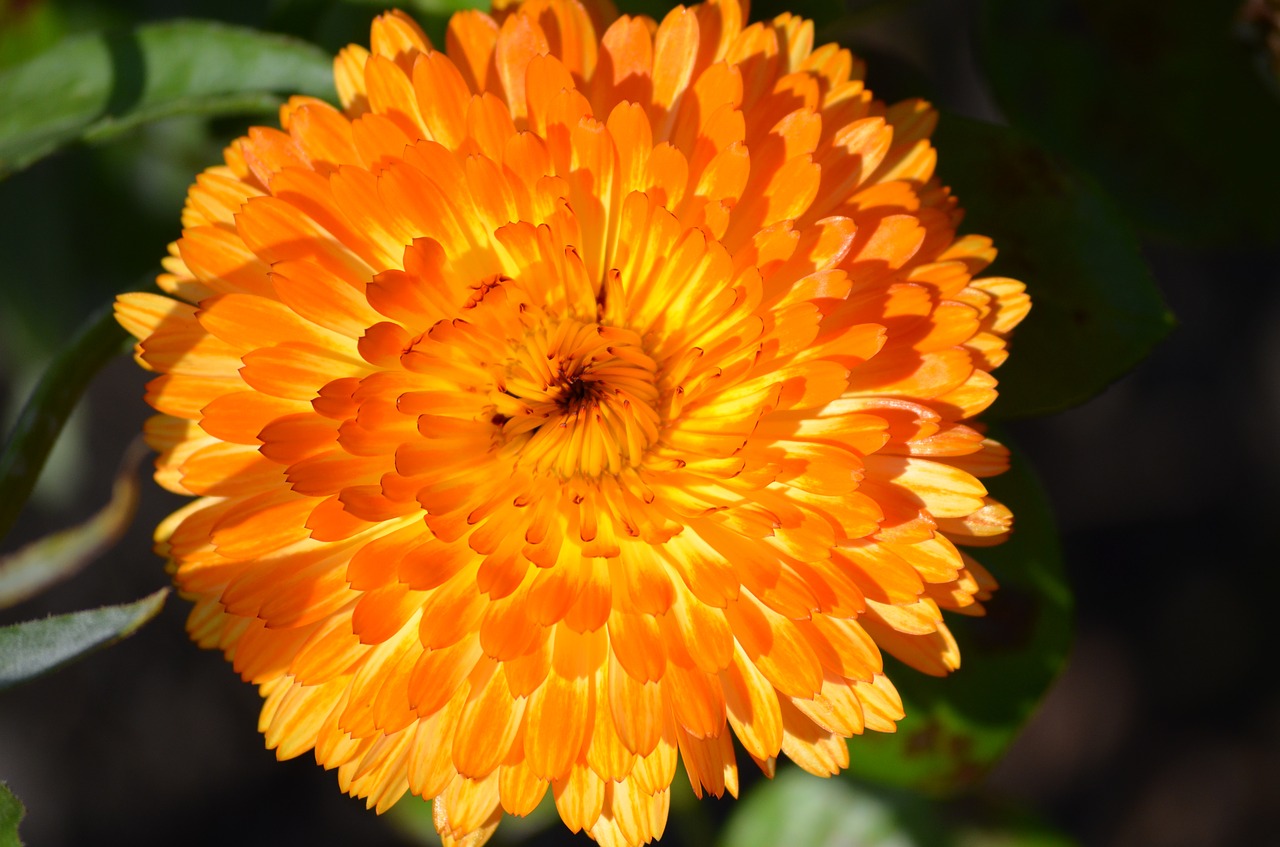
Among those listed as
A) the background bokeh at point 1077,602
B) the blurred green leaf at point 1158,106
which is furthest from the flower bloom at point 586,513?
the background bokeh at point 1077,602

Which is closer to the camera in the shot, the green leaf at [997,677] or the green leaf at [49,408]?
the green leaf at [49,408]

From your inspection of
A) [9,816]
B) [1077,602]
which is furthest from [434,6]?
[1077,602]

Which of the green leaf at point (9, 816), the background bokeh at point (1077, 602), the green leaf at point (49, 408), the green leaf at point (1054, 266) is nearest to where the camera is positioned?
the green leaf at point (9, 816)

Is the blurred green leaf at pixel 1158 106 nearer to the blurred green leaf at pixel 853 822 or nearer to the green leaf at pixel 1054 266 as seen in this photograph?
the green leaf at pixel 1054 266

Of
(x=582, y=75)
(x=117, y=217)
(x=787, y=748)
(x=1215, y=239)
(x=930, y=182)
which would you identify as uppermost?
(x=1215, y=239)

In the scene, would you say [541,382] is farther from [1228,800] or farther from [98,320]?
[1228,800]

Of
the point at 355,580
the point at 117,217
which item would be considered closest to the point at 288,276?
the point at 355,580
